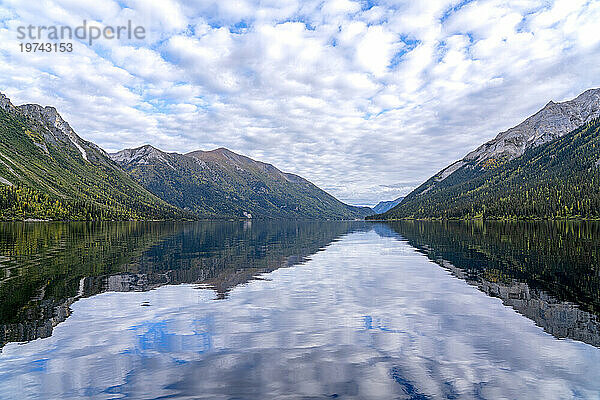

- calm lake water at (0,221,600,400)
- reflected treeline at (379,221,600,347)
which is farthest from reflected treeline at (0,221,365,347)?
reflected treeline at (379,221,600,347)

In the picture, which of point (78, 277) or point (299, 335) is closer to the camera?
point (299, 335)

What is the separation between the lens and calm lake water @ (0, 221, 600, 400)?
1345 cm

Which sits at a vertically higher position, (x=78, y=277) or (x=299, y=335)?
(x=78, y=277)

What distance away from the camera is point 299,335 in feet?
64.3

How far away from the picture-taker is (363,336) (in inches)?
766

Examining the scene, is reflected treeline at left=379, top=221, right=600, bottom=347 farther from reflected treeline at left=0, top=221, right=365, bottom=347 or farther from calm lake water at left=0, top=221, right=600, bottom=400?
reflected treeline at left=0, top=221, right=365, bottom=347

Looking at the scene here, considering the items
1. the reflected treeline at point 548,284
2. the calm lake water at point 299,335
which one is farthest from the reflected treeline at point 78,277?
the reflected treeline at point 548,284

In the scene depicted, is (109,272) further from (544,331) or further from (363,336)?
(544,331)

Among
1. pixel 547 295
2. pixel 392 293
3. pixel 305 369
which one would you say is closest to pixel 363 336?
pixel 305 369

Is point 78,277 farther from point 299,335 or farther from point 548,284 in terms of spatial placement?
point 548,284

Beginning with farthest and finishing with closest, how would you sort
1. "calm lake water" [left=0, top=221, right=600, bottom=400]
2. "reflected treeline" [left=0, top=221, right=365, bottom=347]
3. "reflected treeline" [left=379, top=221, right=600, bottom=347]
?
"reflected treeline" [left=0, top=221, right=365, bottom=347] → "reflected treeline" [left=379, top=221, right=600, bottom=347] → "calm lake water" [left=0, top=221, right=600, bottom=400]

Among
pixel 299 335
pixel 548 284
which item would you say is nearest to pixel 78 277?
pixel 299 335

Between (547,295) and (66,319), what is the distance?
1301 inches

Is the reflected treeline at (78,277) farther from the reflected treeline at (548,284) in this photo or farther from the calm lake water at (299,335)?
the reflected treeline at (548,284)
